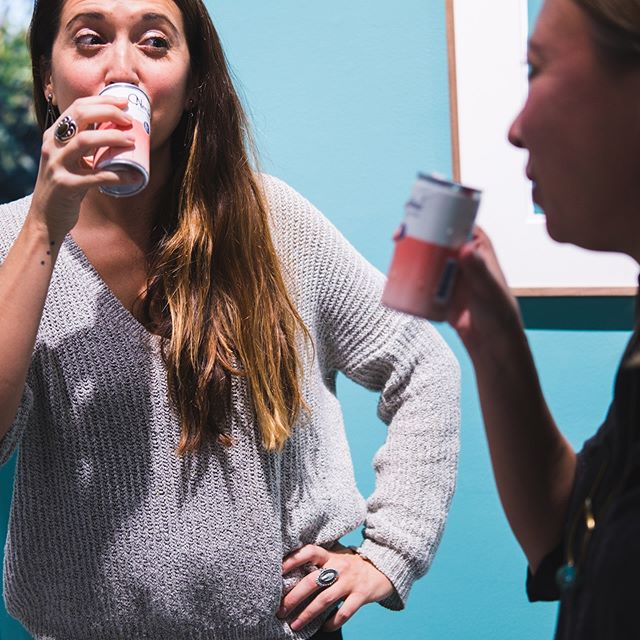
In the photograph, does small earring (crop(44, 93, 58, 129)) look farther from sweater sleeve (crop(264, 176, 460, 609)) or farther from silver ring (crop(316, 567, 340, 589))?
silver ring (crop(316, 567, 340, 589))

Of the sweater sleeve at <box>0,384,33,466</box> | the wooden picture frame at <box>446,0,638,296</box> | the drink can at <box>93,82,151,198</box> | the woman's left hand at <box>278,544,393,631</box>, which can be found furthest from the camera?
the wooden picture frame at <box>446,0,638,296</box>

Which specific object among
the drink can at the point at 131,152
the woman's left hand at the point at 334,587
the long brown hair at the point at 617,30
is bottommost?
the woman's left hand at the point at 334,587

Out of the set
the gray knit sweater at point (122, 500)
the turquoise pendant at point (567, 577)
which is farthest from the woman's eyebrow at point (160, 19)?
the turquoise pendant at point (567, 577)

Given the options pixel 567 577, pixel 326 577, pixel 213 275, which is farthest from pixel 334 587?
pixel 567 577

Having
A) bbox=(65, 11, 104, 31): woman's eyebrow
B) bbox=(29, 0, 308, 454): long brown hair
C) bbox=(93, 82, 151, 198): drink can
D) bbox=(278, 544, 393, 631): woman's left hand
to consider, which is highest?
bbox=(65, 11, 104, 31): woman's eyebrow

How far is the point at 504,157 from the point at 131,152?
920 mm

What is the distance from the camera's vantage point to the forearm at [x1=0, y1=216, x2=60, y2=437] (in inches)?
38.2

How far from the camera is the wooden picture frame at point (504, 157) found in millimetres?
1640

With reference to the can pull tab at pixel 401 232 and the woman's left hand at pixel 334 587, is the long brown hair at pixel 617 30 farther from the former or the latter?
the woman's left hand at pixel 334 587

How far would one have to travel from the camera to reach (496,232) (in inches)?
66.7

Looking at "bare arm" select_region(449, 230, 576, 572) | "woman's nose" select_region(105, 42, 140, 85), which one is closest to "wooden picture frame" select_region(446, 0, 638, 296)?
"woman's nose" select_region(105, 42, 140, 85)

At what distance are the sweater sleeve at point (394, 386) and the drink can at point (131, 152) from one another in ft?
1.14

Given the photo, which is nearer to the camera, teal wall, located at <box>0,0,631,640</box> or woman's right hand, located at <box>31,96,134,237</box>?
woman's right hand, located at <box>31,96,134,237</box>

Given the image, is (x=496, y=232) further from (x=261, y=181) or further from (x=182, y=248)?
(x=182, y=248)
